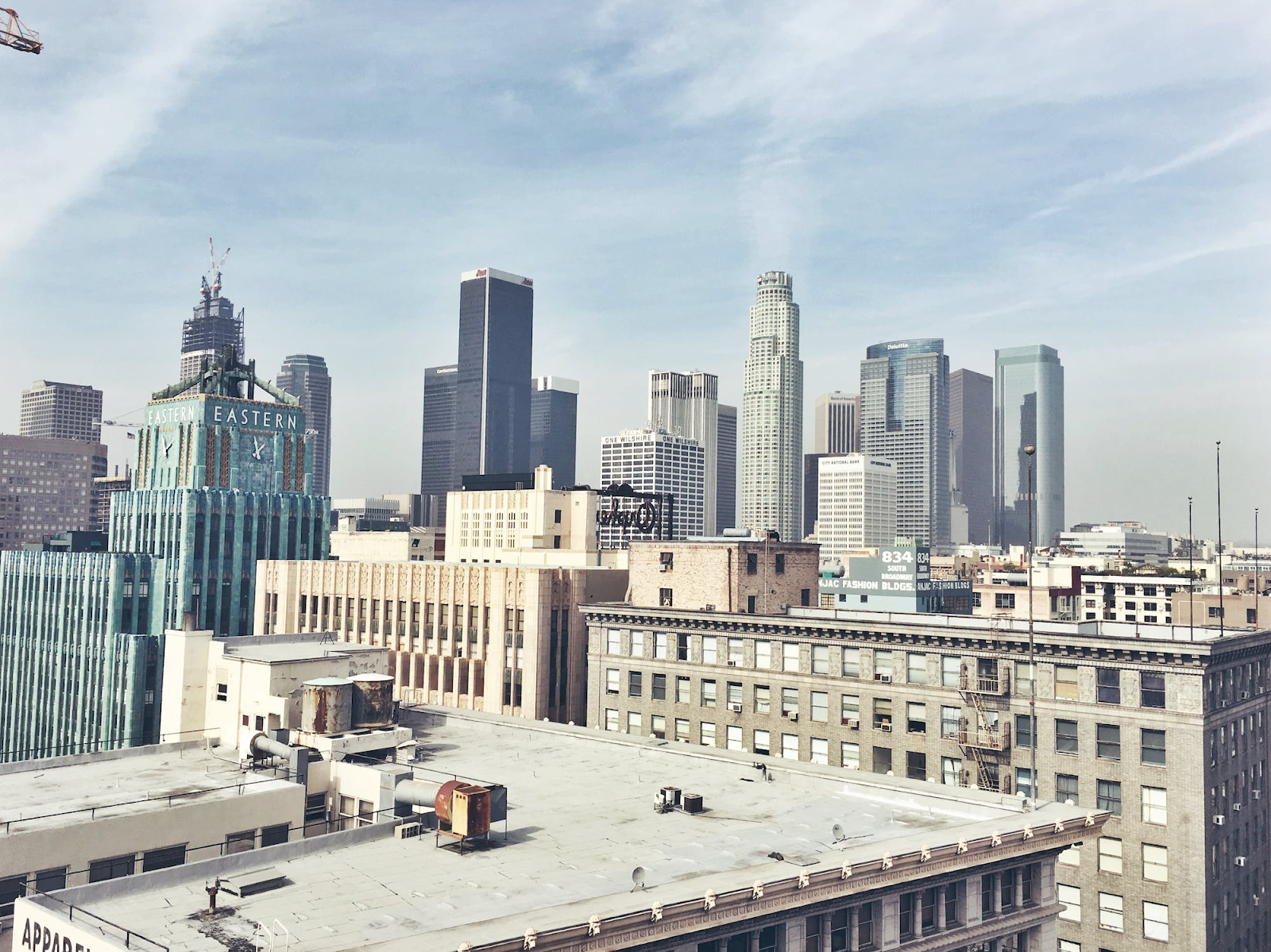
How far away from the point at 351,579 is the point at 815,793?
271ft

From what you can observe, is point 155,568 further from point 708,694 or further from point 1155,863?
point 1155,863

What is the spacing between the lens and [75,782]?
166ft

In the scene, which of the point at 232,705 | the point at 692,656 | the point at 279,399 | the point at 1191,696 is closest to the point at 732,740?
the point at 692,656

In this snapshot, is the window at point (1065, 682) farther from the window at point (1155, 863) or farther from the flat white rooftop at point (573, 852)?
the flat white rooftop at point (573, 852)

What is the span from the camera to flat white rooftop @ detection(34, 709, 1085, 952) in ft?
103

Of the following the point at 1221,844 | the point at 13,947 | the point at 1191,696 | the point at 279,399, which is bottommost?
the point at 1221,844

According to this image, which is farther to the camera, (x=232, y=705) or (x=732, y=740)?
(x=732, y=740)

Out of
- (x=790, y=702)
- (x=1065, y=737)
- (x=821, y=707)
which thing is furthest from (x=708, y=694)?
(x=1065, y=737)

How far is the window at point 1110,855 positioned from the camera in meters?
65.2

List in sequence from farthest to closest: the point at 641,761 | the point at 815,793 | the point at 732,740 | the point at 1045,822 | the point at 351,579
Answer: the point at 351,579
the point at 732,740
the point at 641,761
the point at 815,793
the point at 1045,822

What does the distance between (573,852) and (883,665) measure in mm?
42289

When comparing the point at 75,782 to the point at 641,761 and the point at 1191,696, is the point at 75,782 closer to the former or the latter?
the point at 641,761

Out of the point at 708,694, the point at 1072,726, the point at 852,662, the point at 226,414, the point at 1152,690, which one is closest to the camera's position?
the point at 1152,690

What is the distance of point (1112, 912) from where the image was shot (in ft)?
213
